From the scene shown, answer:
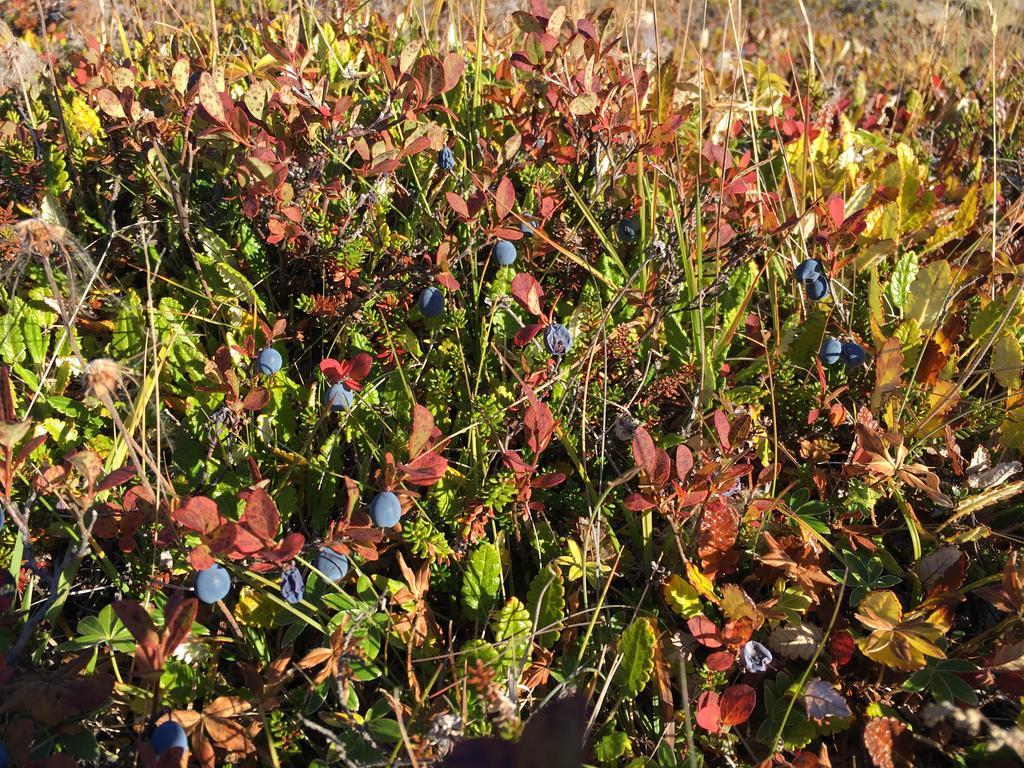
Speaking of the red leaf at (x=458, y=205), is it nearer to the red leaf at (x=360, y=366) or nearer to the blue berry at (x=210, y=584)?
the red leaf at (x=360, y=366)

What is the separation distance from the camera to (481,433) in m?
1.47

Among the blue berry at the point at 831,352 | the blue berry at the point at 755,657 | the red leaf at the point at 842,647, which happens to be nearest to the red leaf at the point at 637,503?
the blue berry at the point at 755,657

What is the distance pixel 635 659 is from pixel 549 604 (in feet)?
0.54

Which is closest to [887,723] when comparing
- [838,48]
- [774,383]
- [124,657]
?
[774,383]

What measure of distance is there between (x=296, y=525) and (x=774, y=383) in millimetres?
1016

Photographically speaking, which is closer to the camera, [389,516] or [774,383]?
[389,516]

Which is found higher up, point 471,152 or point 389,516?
point 471,152

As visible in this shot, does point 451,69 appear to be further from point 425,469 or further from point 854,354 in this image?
point 854,354

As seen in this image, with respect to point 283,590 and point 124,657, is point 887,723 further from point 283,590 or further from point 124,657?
point 124,657

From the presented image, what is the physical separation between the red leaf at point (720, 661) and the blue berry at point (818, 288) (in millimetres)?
800

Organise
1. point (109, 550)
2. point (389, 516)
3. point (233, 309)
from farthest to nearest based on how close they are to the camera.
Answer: point (233, 309) < point (109, 550) < point (389, 516)

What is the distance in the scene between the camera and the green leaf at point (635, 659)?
1225 mm

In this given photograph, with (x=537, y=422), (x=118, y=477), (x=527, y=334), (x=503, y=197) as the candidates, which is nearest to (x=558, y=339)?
(x=527, y=334)

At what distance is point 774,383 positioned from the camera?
1.65 metres
